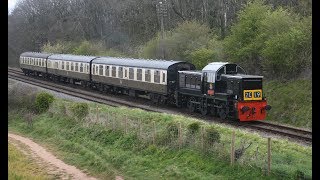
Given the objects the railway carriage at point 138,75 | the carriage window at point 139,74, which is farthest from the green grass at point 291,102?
the carriage window at point 139,74

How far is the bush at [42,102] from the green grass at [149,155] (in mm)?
2574

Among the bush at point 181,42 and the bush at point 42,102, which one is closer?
the bush at point 42,102

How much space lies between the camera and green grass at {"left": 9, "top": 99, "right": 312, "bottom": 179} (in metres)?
11.4

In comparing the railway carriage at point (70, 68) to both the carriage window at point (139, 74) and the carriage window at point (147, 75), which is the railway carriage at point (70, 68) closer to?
the carriage window at point (139, 74)

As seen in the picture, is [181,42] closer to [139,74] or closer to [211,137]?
[139,74]

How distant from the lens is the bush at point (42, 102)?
72.6 feet

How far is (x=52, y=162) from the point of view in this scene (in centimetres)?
1409

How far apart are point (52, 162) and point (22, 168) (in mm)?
2116

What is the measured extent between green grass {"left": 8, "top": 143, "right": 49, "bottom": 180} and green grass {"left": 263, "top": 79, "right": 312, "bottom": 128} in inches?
470

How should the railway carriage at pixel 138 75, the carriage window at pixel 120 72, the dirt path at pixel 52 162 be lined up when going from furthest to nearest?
the carriage window at pixel 120 72
the railway carriage at pixel 138 75
the dirt path at pixel 52 162

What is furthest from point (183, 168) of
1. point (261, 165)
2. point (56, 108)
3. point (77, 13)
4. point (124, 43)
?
point (124, 43)

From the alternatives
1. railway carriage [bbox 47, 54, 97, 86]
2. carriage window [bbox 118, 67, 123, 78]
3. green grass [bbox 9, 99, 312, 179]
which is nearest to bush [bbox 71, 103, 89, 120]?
green grass [bbox 9, 99, 312, 179]

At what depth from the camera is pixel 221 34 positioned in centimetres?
3178

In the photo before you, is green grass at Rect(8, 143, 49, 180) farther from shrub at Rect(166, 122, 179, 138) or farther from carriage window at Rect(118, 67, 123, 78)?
carriage window at Rect(118, 67, 123, 78)
